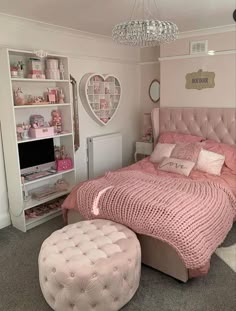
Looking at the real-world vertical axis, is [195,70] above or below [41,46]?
below

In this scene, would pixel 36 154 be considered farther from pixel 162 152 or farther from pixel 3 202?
pixel 162 152

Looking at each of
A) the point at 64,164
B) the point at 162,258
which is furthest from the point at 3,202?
the point at 162,258

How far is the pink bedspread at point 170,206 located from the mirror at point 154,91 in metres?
2.04

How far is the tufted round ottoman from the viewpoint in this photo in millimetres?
1750

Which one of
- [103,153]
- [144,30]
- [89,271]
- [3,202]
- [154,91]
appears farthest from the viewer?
[154,91]

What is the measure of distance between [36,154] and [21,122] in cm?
42

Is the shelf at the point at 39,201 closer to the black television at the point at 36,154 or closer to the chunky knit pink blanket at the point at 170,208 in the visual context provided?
the black television at the point at 36,154

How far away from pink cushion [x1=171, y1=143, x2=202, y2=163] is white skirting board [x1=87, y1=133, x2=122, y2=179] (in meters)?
1.11

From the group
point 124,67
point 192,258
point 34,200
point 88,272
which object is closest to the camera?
point 88,272

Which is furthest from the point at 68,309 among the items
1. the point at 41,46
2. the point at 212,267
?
the point at 41,46

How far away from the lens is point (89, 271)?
1.75 meters

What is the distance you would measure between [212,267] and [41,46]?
3.04 metres

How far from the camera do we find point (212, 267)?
242 cm

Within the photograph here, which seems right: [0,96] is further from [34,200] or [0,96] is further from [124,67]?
[124,67]
